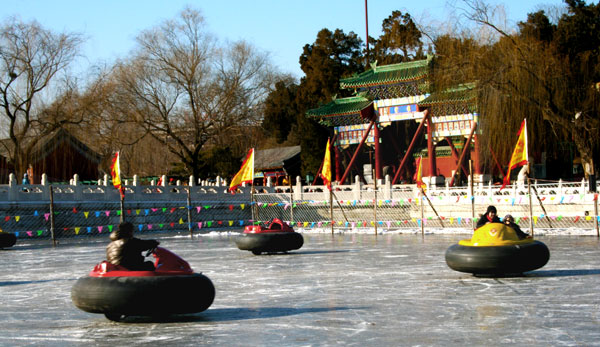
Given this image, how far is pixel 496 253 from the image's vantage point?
36.2 feet

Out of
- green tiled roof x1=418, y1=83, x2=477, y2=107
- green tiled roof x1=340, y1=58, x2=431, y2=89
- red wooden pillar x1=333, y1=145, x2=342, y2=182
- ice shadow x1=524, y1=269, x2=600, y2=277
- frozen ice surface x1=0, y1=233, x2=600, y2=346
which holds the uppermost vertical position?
green tiled roof x1=340, y1=58, x2=431, y2=89

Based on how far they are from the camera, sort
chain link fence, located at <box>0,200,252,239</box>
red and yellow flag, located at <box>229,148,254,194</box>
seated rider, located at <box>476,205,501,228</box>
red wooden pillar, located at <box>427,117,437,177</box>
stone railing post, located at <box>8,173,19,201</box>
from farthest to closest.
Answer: red wooden pillar, located at <box>427,117,437,177</box> → chain link fence, located at <box>0,200,252,239</box> → stone railing post, located at <box>8,173,19,201</box> → red and yellow flag, located at <box>229,148,254,194</box> → seated rider, located at <box>476,205,501,228</box>

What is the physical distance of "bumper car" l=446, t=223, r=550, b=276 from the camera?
1102 cm

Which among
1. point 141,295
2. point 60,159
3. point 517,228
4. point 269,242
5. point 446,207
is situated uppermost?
point 60,159

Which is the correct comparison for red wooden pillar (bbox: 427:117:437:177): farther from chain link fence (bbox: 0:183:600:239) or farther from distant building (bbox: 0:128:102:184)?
distant building (bbox: 0:128:102:184)

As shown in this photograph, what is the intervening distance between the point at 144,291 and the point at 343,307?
2.40 meters

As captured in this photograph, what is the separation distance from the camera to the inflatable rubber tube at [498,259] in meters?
11.0

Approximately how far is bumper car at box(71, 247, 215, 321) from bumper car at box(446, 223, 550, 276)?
446 cm

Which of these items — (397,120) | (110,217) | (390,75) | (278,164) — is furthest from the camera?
(278,164)

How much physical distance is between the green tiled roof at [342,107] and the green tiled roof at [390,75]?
1.04 metres

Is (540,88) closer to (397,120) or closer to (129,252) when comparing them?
(397,120)

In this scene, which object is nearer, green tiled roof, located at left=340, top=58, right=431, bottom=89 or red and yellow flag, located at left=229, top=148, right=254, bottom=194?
red and yellow flag, located at left=229, top=148, right=254, bottom=194

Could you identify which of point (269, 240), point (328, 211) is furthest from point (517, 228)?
point (328, 211)

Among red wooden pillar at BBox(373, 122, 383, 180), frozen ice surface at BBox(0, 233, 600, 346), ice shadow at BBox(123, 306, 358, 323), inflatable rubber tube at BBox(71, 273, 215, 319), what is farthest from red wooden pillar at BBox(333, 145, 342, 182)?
inflatable rubber tube at BBox(71, 273, 215, 319)
